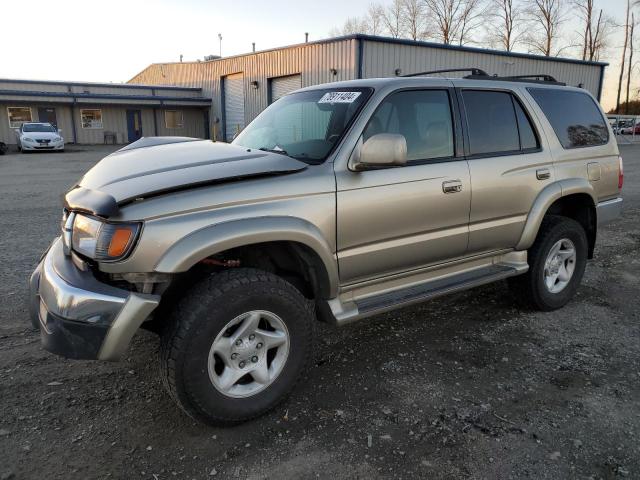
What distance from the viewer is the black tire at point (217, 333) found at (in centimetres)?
243

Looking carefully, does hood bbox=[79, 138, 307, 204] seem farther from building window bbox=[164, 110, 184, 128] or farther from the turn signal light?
building window bbox=[164, 110, 184, 128]

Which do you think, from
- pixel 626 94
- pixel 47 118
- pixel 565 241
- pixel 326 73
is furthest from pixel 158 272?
pixel 626 94

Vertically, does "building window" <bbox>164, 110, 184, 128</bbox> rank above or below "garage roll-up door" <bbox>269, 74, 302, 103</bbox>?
below

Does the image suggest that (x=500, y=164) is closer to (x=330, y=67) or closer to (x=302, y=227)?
(x=302, y=227)

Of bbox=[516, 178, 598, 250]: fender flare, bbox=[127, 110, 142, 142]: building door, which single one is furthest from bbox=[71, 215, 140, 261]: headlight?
bbox=[127, 110, 142, 142]: building door

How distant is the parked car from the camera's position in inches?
914

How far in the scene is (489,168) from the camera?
363cm

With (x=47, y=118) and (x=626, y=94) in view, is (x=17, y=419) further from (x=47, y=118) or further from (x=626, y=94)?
(x=626, y=94)

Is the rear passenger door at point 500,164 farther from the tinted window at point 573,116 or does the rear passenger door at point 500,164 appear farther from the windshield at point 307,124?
the windshield at point 307,124

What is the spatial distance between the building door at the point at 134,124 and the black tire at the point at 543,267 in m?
33.6

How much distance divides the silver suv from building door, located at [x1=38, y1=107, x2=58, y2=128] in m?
32.6

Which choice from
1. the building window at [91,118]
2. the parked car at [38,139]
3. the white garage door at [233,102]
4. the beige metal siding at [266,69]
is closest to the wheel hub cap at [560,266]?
the beige metal siding at [266,69]

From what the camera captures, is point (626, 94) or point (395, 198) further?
point (626, 94)

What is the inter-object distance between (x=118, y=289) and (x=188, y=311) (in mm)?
347
